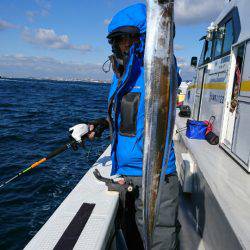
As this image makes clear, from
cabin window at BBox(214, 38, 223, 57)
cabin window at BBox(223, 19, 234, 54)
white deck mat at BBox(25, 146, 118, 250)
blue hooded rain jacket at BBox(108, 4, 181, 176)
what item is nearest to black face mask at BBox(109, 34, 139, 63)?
blue hooded rain jacket at BBox(108, 4, 181, 176)

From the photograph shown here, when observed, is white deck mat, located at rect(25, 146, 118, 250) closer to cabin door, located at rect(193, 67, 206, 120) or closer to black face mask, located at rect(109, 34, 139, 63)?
black face mask, located at rect(109, 34, 139, 63)

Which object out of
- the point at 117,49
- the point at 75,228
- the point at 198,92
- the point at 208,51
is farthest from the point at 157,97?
the point at 208,51

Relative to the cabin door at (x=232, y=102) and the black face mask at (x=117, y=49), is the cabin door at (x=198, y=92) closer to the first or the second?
the cabin door at (x=232, y=102)

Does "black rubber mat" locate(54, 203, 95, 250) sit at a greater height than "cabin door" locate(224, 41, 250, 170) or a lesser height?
lesser

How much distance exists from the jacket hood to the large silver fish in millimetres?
1045

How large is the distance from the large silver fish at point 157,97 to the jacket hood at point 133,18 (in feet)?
3.43

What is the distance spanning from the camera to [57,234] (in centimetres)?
296

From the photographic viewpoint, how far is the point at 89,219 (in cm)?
323

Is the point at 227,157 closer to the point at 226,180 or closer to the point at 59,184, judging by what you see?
the point at 226,180

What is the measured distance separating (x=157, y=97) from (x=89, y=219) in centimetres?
207

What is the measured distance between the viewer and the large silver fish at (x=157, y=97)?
4.54ft

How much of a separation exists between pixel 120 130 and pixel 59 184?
5935mm

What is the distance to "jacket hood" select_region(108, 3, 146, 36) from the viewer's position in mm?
2453

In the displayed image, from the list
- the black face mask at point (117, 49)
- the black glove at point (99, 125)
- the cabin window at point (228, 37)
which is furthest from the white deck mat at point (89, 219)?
the cabin window at point (228, 37)
